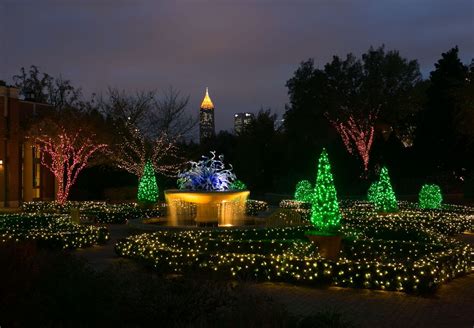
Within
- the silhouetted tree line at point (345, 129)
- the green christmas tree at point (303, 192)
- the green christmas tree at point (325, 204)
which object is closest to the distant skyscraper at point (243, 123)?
the silhouetted tree line at point (345, 129)

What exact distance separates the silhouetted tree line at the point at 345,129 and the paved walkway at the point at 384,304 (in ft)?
83.7

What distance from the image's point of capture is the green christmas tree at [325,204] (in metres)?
13.0

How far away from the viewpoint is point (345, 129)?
45938 mm

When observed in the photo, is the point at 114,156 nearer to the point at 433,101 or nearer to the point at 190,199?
the point at 190,199

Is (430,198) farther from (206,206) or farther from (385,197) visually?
(206,206)

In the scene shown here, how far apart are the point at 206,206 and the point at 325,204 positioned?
7390 millimetres

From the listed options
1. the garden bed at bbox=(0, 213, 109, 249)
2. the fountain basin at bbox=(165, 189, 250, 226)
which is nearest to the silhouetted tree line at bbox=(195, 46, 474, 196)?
the fountain basin at bbox=(165, 189, 250, 226)

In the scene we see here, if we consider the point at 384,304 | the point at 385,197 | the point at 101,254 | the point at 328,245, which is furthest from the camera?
the point at 385,197

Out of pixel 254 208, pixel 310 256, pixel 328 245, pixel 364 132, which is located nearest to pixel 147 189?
pixel 254 208

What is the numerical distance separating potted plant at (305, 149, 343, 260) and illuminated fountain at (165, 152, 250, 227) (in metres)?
6.44

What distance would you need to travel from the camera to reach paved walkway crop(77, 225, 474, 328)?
340 inches

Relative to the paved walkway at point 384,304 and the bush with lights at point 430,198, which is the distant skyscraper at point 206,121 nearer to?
the bush with lights at point 430,198

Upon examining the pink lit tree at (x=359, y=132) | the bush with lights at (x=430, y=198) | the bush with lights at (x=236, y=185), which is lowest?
the bush with lights at (x=430, y=198)

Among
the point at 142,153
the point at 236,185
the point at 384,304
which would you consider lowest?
the point at 384,304
